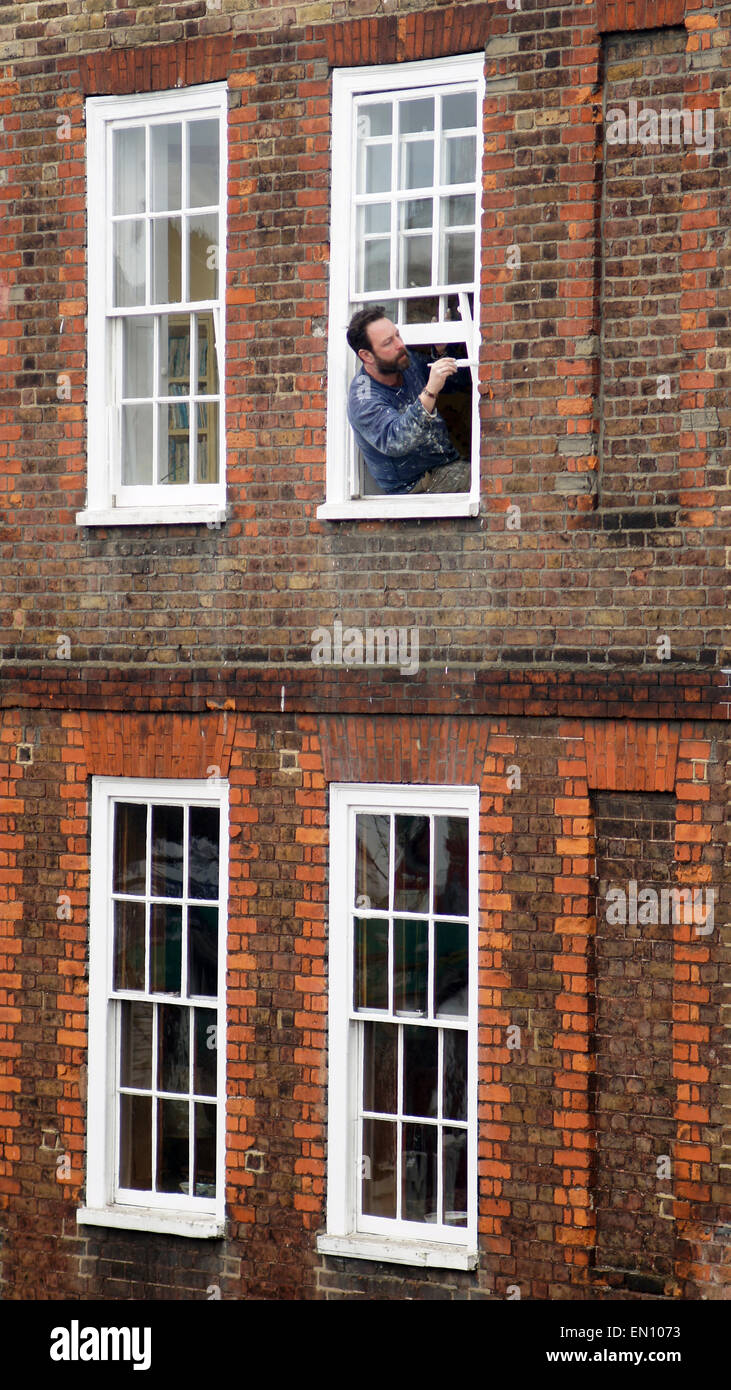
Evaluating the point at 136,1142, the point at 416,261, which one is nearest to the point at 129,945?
the point at 136,1142

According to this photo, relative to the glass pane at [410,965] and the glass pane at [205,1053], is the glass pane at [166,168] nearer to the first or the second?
the glass pane at [410,965]

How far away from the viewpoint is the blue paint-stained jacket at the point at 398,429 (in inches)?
337

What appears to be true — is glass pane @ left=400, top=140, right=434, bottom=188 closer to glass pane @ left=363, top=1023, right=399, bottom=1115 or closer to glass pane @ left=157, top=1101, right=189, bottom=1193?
glass pane @ left=363, top=1023, right=399, bottom=1115

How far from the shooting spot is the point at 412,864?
866 centimetres

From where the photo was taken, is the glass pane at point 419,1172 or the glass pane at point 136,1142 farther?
the glass pane at point 136,1142

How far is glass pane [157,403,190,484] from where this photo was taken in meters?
9.32

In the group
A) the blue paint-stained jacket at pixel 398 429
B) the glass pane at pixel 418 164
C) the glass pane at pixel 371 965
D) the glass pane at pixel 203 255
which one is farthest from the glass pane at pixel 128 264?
the glass pane at pixel 371 965

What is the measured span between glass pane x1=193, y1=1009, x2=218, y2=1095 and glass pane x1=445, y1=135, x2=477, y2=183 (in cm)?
457

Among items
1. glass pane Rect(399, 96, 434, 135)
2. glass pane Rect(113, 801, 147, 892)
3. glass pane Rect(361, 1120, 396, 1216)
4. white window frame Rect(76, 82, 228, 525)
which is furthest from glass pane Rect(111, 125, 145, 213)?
glass pane Rect(361, 1120, 396, 1216)

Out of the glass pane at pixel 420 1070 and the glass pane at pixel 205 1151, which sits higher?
the glass pane at pixel 420 1070

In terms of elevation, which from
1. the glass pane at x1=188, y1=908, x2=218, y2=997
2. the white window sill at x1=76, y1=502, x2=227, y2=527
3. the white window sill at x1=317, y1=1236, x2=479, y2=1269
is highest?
the white window sill at x1=76, y1=502, x2=227, y2=527

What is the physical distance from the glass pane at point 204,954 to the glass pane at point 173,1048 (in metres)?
0.18

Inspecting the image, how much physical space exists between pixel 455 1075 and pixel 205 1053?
1454mm

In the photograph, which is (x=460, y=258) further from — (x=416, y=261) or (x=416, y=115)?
(x=416, y=115)
